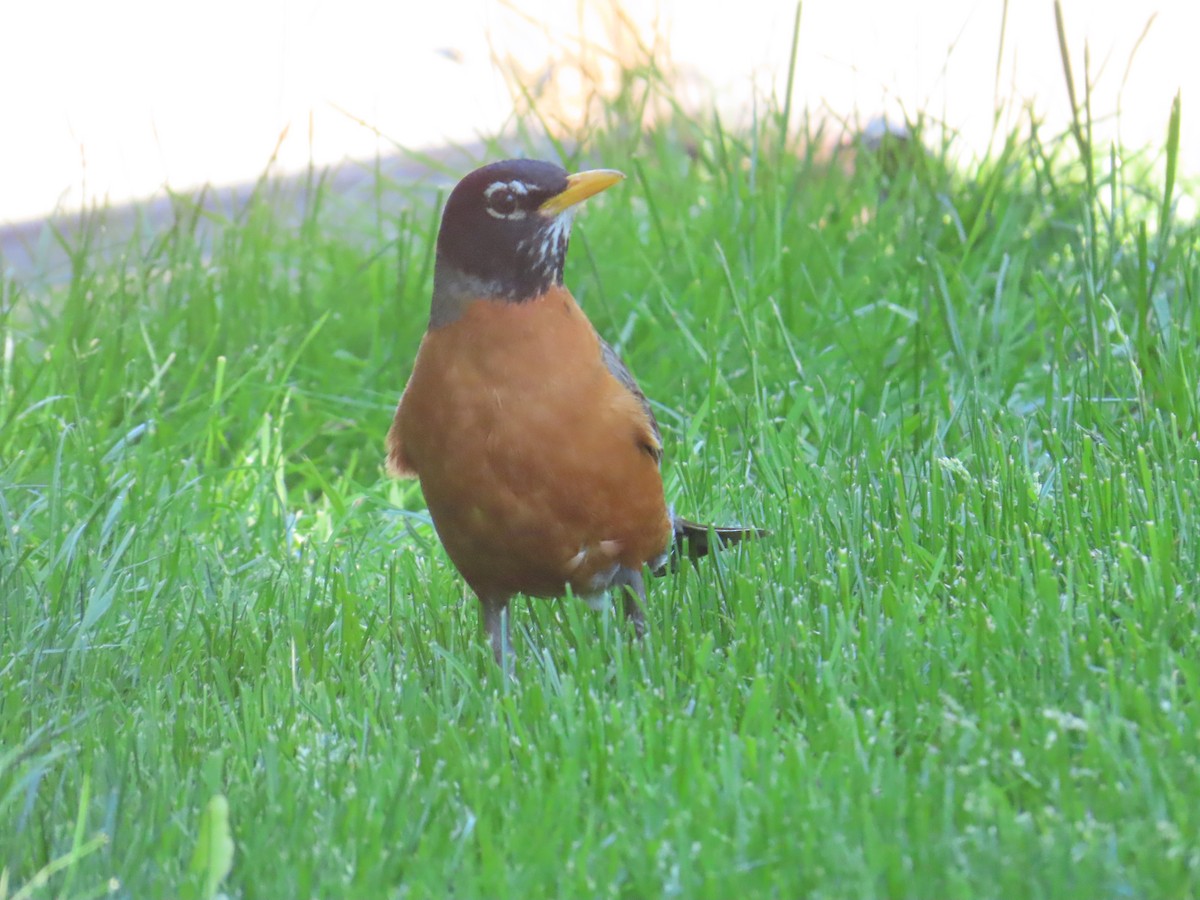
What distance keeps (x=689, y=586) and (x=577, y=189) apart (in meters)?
0.89

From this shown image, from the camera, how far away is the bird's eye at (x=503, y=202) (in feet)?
10.9

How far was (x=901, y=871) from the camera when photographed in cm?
204

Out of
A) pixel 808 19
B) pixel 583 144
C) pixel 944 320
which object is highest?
pixel 808 19

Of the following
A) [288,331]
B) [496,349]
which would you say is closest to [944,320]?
[496,349]

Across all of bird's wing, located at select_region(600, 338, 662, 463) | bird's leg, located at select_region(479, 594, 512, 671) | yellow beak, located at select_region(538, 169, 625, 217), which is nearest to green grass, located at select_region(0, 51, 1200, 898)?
bird's leg, located at select_region(479, 594, 512, 671)

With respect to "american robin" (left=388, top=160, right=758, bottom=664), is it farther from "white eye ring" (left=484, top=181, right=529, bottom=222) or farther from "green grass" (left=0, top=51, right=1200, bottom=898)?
"green grass" (left=0, top=51, right=1200, bottom=898)

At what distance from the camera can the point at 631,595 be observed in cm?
333

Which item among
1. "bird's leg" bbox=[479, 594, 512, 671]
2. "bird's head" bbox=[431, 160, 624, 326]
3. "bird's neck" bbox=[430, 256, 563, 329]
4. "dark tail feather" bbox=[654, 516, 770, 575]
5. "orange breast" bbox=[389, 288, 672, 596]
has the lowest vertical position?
"bird's leg" bbox=[479, 594, 512, 671]

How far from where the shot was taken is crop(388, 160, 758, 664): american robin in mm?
3115

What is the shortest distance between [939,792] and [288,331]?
129 inches

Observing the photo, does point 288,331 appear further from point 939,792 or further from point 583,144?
point 939,792

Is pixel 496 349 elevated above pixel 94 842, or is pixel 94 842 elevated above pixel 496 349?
pixel 496 349

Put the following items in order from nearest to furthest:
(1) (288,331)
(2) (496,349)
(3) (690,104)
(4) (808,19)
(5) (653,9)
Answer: (2) (496,349), (1) (288,331), (4) (808,19), (3) (690,104), (5) (653,9)

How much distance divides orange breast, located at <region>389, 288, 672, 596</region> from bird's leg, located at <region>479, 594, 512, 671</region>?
0.25 ft
